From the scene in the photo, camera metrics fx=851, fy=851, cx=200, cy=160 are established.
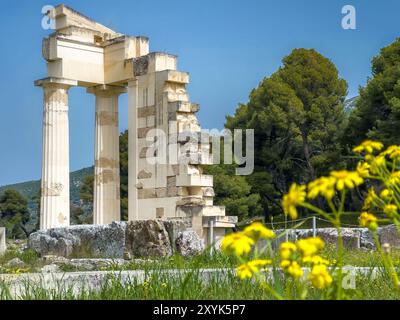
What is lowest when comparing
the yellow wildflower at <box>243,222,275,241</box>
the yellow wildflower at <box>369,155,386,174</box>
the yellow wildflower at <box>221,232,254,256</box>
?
the yellow wildflower at <box>221,232,254,256</box>

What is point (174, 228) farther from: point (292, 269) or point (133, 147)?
point (292, 269)

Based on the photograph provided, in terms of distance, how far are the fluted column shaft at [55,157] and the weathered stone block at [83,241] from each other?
13.3 feet

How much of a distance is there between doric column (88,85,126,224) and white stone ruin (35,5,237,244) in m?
0.03

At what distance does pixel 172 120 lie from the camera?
22.1 metres

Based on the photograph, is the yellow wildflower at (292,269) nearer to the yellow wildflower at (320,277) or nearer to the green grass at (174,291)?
the yellow wildflower at (320,277)

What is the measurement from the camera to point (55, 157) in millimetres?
24500

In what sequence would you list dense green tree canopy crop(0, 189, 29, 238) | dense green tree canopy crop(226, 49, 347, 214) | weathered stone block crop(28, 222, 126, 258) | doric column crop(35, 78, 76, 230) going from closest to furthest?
weathered stone block crop(28, 222, 126, 258) < doric column crop(35, 78, 76, 230) < dense green tree canopy crop(226, 49, 347, 214) < dense green tree canopy crop(0, 189, 29, 238)

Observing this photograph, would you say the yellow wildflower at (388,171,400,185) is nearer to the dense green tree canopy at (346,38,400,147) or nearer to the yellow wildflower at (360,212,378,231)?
the yellow wildflower at (360,212,378,231)

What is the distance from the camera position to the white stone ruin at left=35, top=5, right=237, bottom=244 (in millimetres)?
21797

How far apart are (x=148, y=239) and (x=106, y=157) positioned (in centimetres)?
907

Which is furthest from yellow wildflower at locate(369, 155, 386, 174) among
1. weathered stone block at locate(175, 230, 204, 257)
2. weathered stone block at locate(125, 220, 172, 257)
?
weathered stone block at locate(175, 230, 204, 257)

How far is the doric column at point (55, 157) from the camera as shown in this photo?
24.1m

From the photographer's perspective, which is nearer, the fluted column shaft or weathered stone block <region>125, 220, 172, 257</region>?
weathered stone block <region>125, 220, 172, 257</region>

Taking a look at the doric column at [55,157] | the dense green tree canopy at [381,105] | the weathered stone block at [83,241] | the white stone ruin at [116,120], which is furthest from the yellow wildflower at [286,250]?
the dense green tree canopy at [381,105]
